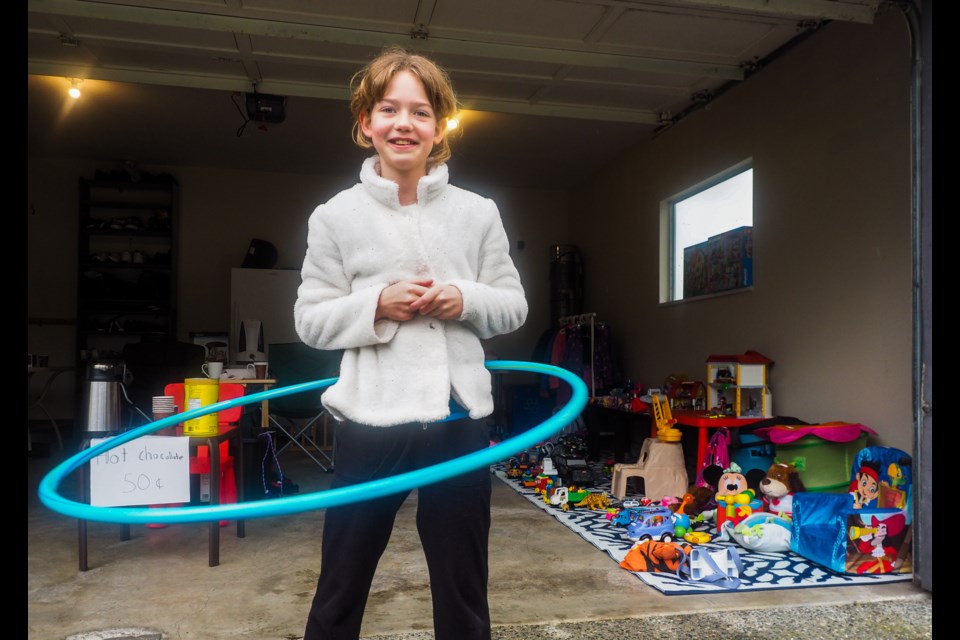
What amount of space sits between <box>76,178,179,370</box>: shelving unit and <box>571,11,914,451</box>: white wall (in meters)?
5.33

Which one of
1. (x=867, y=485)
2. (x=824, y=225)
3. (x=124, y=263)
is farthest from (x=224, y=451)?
(x=124, y=263)

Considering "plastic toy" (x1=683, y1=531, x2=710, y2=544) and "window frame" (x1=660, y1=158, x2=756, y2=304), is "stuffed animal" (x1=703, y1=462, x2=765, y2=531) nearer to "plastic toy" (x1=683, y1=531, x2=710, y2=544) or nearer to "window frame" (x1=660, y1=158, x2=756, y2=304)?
"plastic toy" (x1=683, y1=531, x2=710, y2=544)

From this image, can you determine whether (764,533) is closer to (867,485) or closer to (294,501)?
(867,485)

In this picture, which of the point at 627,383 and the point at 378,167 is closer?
the point at 378,167

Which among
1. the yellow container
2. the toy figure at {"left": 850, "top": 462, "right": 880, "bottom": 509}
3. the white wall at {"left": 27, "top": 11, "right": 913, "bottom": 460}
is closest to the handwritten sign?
the yellow container

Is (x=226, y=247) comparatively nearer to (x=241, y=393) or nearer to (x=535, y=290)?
(x=535, y=290)

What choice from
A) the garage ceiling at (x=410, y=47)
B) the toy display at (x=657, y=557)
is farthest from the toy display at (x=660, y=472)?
the garage ceiling at (x=410, y=47)

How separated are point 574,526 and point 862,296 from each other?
6.51 feet

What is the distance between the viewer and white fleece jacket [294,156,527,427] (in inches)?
46.9

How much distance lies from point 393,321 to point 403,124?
0.35 meters

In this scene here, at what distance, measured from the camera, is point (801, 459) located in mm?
3594

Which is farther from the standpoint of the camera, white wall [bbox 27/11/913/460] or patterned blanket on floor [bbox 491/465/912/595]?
white wall [bbox 27/11/913/460]

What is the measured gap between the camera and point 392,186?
125 cm

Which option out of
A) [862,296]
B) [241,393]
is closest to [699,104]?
[862,296]
